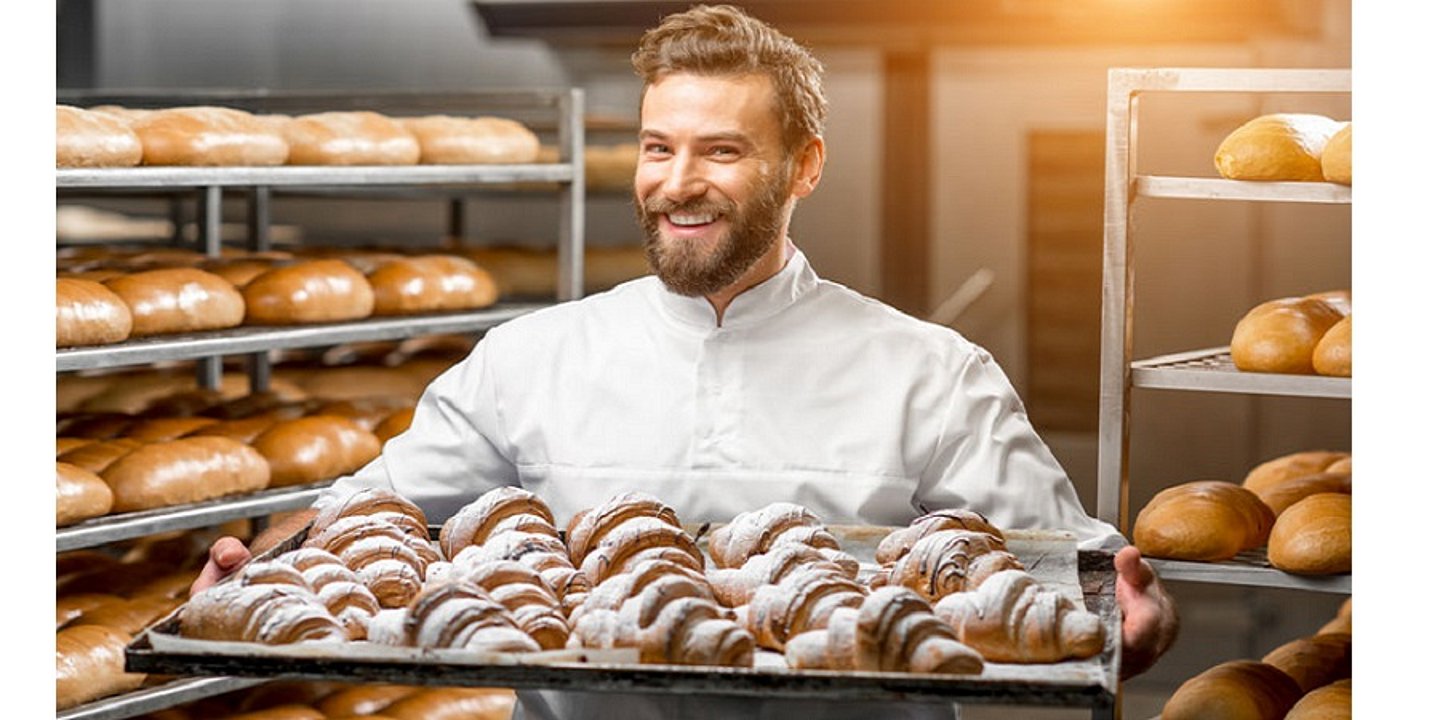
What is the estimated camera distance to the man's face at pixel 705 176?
87.0 inches

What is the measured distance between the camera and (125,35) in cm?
561

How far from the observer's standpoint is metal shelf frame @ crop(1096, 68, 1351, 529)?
7.60 ft

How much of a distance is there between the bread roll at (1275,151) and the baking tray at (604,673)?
1060mm

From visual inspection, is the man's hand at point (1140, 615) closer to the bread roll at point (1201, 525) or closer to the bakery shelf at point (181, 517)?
the bread roll at point (1201, 525)

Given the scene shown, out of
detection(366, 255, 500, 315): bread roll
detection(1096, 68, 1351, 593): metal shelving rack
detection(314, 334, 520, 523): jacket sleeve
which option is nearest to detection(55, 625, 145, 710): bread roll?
detection(314, 334, 520, 523): jacket sleeve

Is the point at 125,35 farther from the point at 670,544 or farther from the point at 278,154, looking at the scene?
the point at 670,544

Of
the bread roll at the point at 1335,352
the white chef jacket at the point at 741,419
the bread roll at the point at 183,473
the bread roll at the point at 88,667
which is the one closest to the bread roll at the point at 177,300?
the bread roll at the point at 183,473

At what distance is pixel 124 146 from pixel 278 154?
0.38 metres

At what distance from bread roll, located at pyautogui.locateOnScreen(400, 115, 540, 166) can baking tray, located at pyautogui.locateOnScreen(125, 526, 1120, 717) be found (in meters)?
2.33

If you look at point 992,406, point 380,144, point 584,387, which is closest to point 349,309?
point 380,144

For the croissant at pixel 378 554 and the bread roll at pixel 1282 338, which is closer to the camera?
the croissant at pixel 378 554

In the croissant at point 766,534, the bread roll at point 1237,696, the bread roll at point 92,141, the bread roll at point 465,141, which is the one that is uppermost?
the bread roll at point 465,141

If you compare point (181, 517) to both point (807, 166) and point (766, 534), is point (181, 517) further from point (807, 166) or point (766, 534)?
point (766, 534)

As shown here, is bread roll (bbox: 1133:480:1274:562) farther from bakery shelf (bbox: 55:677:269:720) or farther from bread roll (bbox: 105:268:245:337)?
bread roll (bbox: 105:268:245:337)
